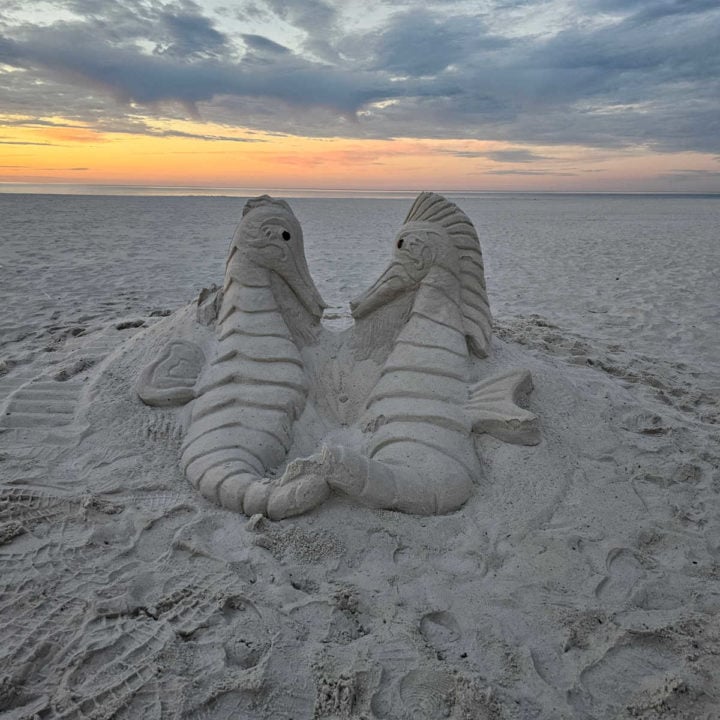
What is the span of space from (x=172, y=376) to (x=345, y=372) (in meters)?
0.99

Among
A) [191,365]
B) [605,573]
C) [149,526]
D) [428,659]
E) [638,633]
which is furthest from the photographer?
[191,365]

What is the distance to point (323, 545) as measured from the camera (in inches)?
101

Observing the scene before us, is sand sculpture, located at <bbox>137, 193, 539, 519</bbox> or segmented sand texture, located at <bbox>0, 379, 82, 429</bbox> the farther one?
segmented sand texture, located at <bbox>0, 379, 82, 429</bbox>

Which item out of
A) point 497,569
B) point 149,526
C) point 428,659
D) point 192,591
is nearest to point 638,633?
point 497,569

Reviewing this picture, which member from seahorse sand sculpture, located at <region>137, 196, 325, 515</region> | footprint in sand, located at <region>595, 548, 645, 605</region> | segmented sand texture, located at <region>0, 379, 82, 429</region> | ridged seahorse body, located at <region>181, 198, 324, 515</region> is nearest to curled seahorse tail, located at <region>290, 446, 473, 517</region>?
ridged seahorse body, located at <region>181, 198, 324, 515</region>

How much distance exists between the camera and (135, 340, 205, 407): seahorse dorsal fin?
3.41m

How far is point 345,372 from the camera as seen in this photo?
3568 mm

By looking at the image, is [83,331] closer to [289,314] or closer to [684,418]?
[289,314]

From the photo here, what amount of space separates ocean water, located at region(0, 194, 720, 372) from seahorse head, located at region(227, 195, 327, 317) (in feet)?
9.92

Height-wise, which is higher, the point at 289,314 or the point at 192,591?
the point at 289,314

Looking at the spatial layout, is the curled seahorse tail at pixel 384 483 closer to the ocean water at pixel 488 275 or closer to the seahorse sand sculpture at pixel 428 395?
the seahorse sand sculpture at pixel 428 395

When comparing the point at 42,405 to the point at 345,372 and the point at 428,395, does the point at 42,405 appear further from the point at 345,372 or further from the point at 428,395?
the point at 428,395

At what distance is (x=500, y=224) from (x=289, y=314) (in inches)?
749

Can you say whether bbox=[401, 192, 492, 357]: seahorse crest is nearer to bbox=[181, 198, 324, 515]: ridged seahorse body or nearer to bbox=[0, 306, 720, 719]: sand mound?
bbox=[0, 306, 720, 719]: sand mound
